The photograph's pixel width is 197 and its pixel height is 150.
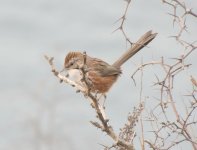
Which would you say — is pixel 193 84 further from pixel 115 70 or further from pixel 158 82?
pixel 115 70

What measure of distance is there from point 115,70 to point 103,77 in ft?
0.85

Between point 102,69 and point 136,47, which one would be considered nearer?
point 136,47

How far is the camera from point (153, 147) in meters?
1.87

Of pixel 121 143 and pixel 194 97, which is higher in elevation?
pixel 194 97

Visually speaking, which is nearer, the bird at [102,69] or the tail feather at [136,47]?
the tail feather at [136,47]

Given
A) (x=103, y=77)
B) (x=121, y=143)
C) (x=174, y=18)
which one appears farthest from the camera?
(x=103, y=77)

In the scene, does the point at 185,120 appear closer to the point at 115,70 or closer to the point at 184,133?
the point at 184,133

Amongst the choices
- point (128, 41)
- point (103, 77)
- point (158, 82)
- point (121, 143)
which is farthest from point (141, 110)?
point (103, 77)

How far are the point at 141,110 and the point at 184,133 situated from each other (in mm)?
435

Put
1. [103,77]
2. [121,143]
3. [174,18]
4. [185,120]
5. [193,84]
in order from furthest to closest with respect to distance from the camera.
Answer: [103,77]
[174,18]
[193,84]
[185,120]
[121,143]

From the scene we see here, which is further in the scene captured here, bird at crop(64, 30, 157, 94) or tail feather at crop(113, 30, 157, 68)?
bird at crop(64, 30, 157, 94)

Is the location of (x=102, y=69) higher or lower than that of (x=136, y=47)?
higher

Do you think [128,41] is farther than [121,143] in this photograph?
Yes

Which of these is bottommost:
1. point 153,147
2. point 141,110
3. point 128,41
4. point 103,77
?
point 153,147
